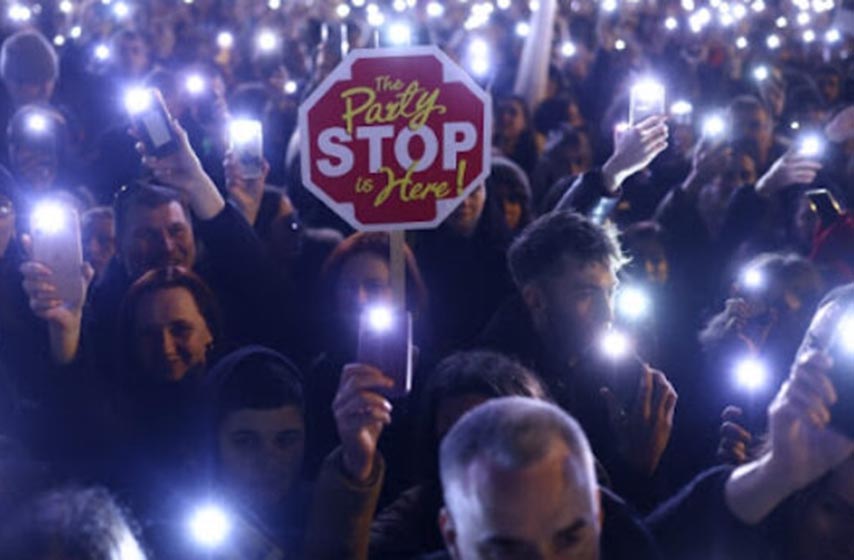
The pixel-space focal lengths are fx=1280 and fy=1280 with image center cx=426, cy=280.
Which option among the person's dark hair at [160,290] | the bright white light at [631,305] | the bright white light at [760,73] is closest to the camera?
the person's dark hair at [160,290]

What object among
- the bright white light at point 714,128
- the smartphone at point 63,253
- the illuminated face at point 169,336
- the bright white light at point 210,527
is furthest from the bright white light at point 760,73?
the bright white light at point 210,527

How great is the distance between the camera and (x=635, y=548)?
8.32 ft

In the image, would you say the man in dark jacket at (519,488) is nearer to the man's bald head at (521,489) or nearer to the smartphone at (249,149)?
the man's bald head at (521,489)

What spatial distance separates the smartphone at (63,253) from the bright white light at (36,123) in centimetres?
253

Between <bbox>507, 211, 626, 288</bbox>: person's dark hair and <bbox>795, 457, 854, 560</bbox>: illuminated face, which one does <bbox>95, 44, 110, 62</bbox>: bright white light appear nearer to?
<bbox>507, 211, 626, 288</bbox>: person's dark hair

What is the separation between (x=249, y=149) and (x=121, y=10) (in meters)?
7.96

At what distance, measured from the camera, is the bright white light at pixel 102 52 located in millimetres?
9156

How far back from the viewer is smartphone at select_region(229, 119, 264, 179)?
4883mm

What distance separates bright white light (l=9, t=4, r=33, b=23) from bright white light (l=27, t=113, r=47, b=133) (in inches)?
185

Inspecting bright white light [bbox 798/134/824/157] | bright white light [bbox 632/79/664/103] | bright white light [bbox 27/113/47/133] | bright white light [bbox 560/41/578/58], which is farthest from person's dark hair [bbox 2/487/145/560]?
bright white light [bbox 560/41/578/58]

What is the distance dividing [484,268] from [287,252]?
0.80 metres

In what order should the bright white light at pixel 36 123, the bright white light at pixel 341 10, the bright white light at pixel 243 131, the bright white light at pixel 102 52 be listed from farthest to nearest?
the bright white light at pixel 341 10, the bright white light at pixel 102 52, the bright white light at pixel 36 123, the bright white light at pixel 243 131

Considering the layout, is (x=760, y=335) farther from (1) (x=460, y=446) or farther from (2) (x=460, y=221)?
(1) (x=460, y=446)

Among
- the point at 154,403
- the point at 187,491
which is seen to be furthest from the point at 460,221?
the point at 187,491
